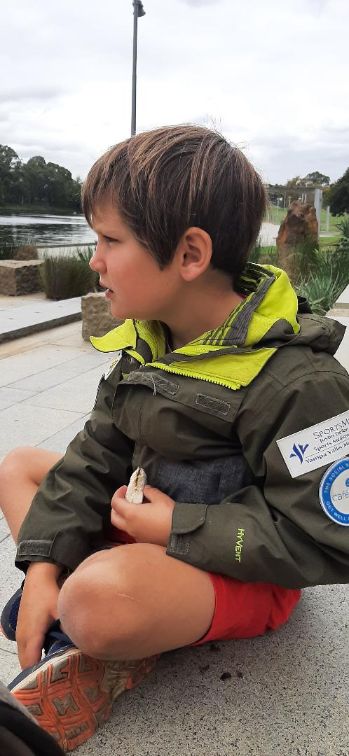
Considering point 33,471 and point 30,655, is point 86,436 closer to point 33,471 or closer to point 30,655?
point 33,471

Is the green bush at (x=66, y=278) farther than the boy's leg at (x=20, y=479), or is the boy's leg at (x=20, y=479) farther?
the green bush at (x=66, y=278)

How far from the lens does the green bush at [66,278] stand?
31.9 ft

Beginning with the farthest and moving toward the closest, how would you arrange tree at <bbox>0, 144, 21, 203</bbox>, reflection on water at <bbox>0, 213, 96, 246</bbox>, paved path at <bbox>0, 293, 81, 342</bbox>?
1. reflection on water at <bbox>0, 213, 96, 246</bbox>
2. tree at <bbox>0, 144, 21, 203</bbox>
3. paved path at <bbox>0, 293, 81, 342</bbox>

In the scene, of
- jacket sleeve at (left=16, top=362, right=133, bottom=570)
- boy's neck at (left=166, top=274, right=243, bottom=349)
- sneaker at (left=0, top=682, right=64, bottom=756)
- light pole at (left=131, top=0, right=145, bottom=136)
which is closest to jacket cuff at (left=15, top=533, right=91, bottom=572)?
jacket sleeve at (left=16, top=362, right=133, bottom=570)

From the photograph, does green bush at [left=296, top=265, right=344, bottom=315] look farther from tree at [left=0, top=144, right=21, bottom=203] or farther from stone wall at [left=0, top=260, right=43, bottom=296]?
tree at [left=0, top=144, right=21, bottom=203]

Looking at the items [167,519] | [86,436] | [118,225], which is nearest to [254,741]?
[167,519]

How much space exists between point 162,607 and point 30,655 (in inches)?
14.1

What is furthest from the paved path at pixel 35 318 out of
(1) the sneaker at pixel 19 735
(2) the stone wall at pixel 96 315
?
(1) the sneaker at pixel 19 735

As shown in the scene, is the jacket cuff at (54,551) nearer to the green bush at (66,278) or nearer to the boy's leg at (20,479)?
the boy's leg at (20,479)

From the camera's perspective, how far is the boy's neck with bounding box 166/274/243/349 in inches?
56.9

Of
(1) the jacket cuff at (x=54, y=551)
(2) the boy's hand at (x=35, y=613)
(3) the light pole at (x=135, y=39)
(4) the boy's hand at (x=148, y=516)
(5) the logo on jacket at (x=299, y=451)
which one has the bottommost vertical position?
(2) the boy's hand at (x=35, y=613)

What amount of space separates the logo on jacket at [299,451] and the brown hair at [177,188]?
426 mm

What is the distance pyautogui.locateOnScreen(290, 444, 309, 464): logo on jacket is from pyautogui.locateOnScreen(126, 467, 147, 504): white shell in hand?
346mm

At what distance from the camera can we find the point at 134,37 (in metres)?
14.7
